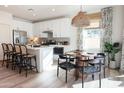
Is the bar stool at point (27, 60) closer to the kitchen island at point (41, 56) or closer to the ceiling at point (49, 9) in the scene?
the kitchen island at point (41, 56)

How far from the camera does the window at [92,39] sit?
6.24m

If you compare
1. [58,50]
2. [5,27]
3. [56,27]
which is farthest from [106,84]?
[5,27]

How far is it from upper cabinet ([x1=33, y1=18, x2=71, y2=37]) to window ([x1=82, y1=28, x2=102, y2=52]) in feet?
3.10

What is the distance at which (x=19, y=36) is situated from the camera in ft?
24.6

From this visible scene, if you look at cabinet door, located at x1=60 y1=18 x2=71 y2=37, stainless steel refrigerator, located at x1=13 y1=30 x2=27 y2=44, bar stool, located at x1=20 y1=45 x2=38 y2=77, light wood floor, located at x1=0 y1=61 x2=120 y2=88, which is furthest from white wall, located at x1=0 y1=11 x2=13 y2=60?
light wood floor, located at x1=0 y1=61 x2=120 y2=88

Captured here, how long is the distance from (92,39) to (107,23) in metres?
1.21

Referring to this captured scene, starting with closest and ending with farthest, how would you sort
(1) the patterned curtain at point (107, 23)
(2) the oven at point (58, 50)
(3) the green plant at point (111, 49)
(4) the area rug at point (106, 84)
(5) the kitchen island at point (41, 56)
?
(4) the area rug at point (106, 84), (5) the kitchen island at point (41, 56), (3) the green plant at point (111, 49), (1) the patterned curtain at point (107, 23), (2) the oven at point (58, 50)

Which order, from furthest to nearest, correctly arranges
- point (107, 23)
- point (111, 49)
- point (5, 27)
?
point (5, 27) → point (107, 23) → point (111, 49)

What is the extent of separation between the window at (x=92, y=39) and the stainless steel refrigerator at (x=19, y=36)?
134 inches

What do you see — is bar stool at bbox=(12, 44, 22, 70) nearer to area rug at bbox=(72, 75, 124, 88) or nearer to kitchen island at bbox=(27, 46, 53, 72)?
kitchen island at bbox=(27, 46, 53, 72)

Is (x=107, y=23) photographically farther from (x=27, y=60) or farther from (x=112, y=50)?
(x=27, y=60)

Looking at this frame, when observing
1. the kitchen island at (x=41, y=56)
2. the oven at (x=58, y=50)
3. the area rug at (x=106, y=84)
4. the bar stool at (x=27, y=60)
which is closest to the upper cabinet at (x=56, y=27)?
the oven at (x=58, y=50)

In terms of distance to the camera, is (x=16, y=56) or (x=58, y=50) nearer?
(x=16, y=56)

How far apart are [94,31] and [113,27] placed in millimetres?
1064
